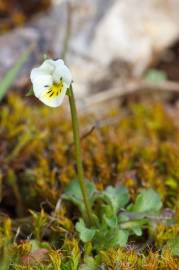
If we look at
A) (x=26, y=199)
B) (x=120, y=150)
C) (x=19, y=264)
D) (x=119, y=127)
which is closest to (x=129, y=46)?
(x=119, y=127)

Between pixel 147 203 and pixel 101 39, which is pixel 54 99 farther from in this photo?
pixel 101 39

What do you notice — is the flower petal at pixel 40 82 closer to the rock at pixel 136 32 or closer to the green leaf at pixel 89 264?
the green leaf at pixel 89 264

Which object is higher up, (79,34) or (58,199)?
(79,34)

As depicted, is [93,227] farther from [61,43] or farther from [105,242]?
[61,43]

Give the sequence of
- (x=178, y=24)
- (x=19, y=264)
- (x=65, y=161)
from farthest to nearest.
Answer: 1. (x=178, y=24)
2. (x=65, y=161)
3. (x=19, y=264)

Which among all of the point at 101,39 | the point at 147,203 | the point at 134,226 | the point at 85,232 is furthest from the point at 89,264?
the point at 101,39
